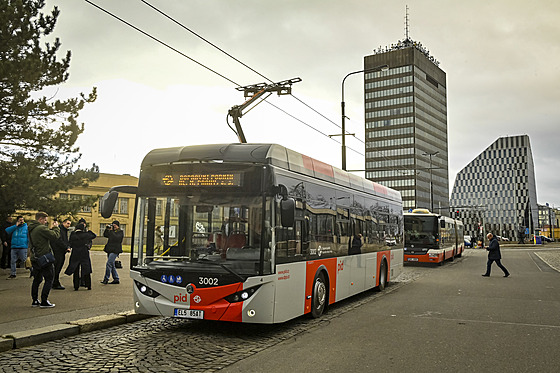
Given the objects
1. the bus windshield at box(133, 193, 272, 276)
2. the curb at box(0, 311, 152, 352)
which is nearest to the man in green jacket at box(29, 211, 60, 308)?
the curb at box(0, 311, 152, 352)

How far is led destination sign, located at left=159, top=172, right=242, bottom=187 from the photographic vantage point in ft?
27.9

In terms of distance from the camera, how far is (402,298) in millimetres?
13820

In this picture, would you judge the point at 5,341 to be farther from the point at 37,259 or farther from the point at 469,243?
the point at 469,243

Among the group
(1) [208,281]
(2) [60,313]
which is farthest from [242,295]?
(2) [60,313]

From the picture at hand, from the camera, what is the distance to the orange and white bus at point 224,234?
825 cm

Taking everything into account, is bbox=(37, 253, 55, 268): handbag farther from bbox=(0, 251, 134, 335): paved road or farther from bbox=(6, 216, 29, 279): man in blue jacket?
bbox=(6, 216, 29, 279): man in blue jacket

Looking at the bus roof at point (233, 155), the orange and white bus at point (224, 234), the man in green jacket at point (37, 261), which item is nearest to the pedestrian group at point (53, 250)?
the man in green jacket at point (37, 261)

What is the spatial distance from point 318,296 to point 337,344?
2395mm

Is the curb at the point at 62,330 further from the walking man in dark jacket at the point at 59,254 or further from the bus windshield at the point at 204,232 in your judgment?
the walking man in dark jacket at the point at 59,254

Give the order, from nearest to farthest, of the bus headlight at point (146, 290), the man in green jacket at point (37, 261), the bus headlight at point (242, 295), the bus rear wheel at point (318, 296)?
the bus headlight at point (242, 295), the bus headlight at point (146, 290), the bus rear wheel at point (318, 296), the man in green jacket at point (37, 261)

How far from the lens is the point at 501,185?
16862cm

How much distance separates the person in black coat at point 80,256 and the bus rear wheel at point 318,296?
20.5ft

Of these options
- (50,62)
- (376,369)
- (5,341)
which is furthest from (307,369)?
(50,62)

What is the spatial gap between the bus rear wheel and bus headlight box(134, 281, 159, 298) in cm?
296
